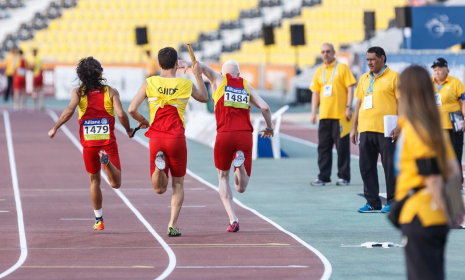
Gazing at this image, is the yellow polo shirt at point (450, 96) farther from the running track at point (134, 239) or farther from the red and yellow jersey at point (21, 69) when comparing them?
the red and yellow jersey at point (21, 69)

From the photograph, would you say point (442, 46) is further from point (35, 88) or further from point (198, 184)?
point (198, 184)

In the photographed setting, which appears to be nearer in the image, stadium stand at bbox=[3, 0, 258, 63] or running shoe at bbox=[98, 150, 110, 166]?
Result: running shoe at bbox=[98, 150, 110, 166]

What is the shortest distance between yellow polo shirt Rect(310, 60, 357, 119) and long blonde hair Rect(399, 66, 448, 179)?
29.9ft

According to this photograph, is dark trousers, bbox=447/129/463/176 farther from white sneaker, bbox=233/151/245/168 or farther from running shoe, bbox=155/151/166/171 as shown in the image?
running shoe, bbox=155/151/166/171

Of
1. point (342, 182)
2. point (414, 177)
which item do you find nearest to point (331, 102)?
point (342, 182)

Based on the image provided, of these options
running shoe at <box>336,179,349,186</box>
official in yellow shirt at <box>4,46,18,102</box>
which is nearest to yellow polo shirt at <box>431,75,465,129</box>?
running shoe at <box>336,179,349,186</box>

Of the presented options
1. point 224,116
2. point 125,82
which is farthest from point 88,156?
point 125,82

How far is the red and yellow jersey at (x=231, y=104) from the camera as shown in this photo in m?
10.1

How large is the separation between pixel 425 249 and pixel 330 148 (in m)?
9.62

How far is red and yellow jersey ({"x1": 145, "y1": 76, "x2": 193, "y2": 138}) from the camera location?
962 cm

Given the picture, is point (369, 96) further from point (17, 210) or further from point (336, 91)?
point (17, 210)

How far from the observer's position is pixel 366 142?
38.7 ft

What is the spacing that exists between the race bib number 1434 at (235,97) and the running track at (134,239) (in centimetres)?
136

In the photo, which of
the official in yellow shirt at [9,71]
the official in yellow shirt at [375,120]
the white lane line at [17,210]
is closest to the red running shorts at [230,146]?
the official in yellow shirt at [375,120]
